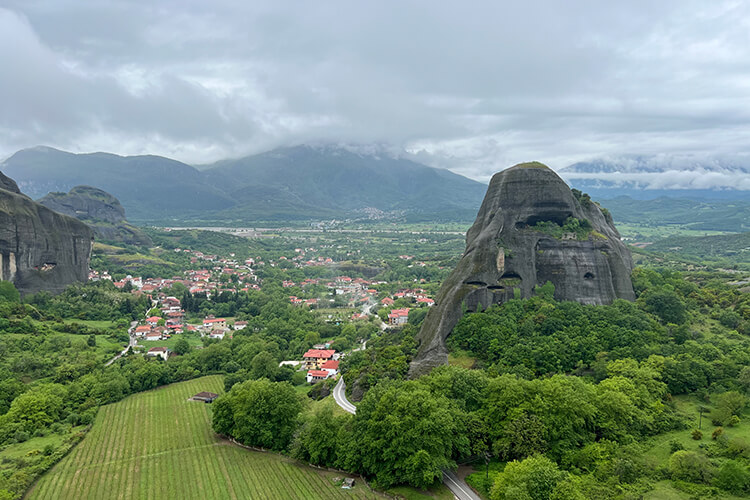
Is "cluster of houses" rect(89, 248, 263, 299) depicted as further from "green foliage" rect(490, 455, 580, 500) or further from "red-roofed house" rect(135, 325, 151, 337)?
"green foliage" rect(490, 455, 580, 500)

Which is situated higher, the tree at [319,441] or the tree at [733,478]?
the tree at [733,478]

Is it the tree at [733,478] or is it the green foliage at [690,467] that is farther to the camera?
the green foliage at [690,467]

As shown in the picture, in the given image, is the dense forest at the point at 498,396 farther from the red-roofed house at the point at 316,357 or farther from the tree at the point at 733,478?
the red-roofed house at the point at 316,357

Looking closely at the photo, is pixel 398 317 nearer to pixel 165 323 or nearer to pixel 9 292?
pixel 165 323

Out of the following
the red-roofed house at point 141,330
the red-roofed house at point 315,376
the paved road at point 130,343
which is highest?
the red-roofed house at point 141,330

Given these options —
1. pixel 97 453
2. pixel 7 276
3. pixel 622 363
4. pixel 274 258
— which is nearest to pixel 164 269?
pixel 274 258

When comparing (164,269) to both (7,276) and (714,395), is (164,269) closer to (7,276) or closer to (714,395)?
(7,276)

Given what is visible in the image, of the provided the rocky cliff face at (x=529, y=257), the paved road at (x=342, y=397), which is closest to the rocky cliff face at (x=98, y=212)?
the paved road at (x=342, y=397)
